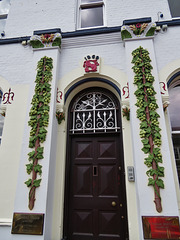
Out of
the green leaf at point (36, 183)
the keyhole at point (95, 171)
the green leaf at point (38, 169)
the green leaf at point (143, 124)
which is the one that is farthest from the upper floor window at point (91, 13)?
the green leaf at point (36, 183)

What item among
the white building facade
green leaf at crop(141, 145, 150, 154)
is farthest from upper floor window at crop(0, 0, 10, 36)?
green leaf at crop(141, 145, 150, 154)

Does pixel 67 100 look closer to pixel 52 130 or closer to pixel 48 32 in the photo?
pixel 52 130

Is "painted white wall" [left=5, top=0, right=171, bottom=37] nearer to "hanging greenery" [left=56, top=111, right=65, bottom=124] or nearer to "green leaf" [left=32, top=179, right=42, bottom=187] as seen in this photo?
"hanging greenery" [left=56, top=111, right=65, bottom=124]

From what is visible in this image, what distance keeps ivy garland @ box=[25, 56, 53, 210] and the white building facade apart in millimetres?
22

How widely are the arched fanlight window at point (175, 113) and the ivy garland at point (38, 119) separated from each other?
2845 mm

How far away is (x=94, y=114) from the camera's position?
402cm

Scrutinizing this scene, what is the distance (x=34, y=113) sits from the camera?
146 inches

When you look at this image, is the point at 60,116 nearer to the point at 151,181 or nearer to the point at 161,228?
the point at 151,181

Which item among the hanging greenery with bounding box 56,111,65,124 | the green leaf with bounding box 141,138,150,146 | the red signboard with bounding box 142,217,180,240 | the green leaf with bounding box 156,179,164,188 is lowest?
the red signboard with bounding box 142,217,180,240

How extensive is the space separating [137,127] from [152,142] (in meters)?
0.40

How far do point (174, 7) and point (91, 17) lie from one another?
7.98 ft

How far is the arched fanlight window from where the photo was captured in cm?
361

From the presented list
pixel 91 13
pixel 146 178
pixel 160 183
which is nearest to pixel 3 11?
pixel 91 13

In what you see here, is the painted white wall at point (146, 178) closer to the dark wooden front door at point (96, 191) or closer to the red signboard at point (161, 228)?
the red signboard at point (161, 228)
